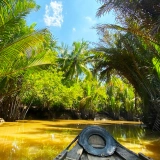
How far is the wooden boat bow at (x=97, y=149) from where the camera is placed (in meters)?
3.83

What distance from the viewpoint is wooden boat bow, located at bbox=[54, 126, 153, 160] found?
383 centimetres

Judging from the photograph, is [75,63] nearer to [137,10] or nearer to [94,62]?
[94,62]

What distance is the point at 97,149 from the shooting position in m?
4.12

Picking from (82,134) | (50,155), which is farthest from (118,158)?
(50,155)

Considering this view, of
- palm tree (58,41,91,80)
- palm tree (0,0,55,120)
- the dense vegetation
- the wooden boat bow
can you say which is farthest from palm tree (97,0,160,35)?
palm tree (58,41,91,80)

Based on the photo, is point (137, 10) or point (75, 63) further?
point (75, 63)

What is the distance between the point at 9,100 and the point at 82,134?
1475 centimetres

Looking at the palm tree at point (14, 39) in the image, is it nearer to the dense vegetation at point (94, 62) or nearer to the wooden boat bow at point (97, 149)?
the dense vegetation at point (94, 62)

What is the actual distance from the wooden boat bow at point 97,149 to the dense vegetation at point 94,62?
2.96 m

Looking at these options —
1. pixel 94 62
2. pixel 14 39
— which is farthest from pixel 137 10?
pixel 94 62

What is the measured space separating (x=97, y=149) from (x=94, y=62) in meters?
10.1

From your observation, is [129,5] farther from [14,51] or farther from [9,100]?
[9,100]

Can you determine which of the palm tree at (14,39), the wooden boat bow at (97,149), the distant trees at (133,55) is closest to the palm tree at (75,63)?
the distant trees at (133,55)

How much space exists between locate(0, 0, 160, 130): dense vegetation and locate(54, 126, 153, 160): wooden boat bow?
116 inches
